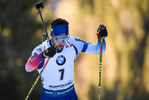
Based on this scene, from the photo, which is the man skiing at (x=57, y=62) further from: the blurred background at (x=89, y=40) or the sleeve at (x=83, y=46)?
the blurred background at (x=89, y=40)

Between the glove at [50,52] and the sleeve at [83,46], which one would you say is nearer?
the glove at [50,52]

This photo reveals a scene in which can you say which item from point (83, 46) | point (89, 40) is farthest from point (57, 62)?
point (89, 40)

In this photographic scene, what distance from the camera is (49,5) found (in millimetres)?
5938

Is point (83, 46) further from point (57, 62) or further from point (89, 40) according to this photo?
point (89, 40)

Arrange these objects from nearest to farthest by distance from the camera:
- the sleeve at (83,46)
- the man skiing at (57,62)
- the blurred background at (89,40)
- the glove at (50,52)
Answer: the glove at (50,52) → the man skiing at (57,62) → the sleeve at (83,46) → the blurred background at (89,40)

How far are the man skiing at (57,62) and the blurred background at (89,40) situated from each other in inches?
144

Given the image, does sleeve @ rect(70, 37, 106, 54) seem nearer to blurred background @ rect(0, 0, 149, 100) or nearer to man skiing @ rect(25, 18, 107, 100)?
man skiing @ rect(25, 18, 107, 100)

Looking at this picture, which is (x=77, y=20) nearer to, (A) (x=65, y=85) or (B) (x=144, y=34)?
(B) (x=144, y=34)

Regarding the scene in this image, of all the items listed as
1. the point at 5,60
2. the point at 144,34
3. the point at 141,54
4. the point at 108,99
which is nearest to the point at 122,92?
the point at 108,99

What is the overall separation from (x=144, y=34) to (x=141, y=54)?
33.9 inches

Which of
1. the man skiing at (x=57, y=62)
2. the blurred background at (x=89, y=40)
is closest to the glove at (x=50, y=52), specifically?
the man skiing at (x=57, y=62)

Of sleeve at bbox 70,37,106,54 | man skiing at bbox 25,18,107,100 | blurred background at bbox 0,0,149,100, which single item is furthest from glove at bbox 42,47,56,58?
blurred background at bbox 0,0,149,100

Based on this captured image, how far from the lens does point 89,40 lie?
650cm

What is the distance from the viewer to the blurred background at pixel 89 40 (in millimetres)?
5961
